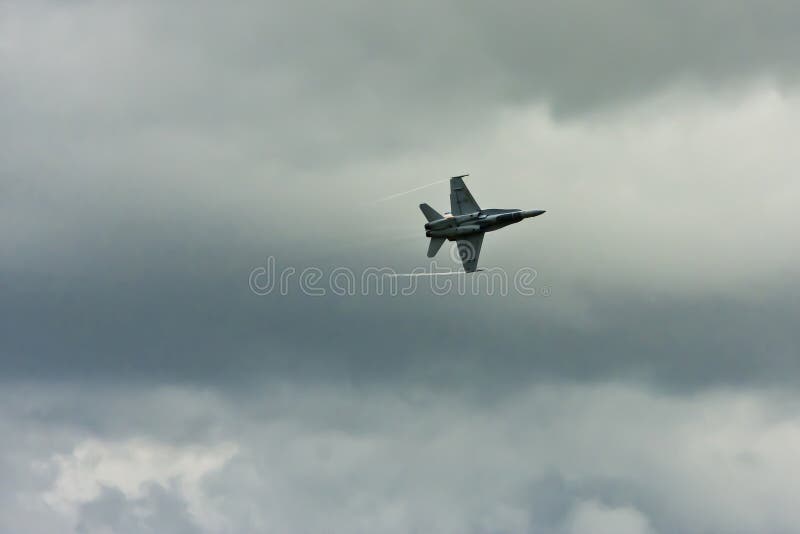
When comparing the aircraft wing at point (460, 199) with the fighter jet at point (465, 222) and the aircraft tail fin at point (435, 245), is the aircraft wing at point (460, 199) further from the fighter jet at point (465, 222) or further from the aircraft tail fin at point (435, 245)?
the aircraft tail fin at point (435, 245)

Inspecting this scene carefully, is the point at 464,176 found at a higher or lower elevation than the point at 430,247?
higher

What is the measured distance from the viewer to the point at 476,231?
323 feet

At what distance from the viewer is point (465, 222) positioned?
98.4 metres

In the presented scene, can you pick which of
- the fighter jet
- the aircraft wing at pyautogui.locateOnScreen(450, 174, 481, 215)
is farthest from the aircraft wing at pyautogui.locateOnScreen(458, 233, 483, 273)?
the aircraft wing at pyautogui.locateOnScreen(450, 174, 481, 215)

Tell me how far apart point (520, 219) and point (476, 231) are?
4190 millimetres

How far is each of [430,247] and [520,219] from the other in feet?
28.2

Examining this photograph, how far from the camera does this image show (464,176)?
99.8 meters

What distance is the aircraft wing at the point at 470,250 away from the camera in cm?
9938

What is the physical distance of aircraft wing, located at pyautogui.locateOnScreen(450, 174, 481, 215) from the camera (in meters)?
99.5

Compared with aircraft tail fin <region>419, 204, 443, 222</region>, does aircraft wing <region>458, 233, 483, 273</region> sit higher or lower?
lower

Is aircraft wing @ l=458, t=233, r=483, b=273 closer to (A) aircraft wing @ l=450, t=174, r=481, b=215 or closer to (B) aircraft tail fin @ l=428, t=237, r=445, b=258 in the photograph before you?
(B) aircraft tail fin @ l=428, t=237, r=445, b=258

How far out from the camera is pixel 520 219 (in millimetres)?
98688

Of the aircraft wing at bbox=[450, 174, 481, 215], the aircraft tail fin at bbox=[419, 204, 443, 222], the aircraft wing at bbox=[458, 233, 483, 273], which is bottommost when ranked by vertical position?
the aircraft wing at bbox=[458, 233, 483, 273]

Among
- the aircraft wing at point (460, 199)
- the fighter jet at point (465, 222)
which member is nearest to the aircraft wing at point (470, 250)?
the fighter jet at point (465, 222)
